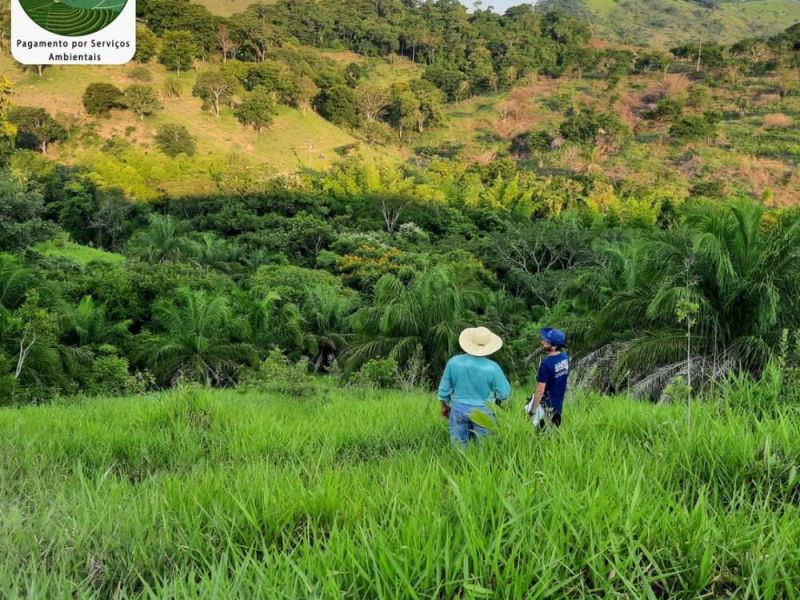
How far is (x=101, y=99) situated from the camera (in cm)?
5844

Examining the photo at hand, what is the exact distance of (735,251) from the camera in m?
8.27

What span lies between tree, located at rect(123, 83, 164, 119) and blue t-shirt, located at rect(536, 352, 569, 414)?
66281mm

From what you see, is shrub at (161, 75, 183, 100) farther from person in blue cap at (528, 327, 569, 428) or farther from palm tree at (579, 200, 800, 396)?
person in blue cap at (528, 327, 569, 428)

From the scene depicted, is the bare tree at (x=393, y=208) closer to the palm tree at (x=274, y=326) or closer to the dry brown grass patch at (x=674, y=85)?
the palm tree at (x=274, y=326)

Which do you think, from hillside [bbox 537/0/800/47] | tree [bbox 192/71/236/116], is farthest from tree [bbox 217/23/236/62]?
hillside [bbox 537/0/800/47]

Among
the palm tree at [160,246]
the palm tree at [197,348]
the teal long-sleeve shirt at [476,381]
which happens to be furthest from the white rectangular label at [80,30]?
the teal long-sleeve shirt at [476,381]

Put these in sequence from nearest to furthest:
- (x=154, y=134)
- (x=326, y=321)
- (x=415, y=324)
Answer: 1. (x=415, y=324)
2. (x=326, y=321)
3. (x=154, y=134)

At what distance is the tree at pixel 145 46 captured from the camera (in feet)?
223

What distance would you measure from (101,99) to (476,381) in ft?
222

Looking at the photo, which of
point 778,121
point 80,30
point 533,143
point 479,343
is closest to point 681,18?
point 778,121

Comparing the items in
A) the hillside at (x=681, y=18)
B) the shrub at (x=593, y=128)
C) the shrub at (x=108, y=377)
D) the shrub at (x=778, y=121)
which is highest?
the hillside at (x=681, y=18)

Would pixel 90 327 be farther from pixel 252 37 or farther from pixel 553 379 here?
pixel 252 37

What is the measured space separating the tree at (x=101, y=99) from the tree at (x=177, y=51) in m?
12.2

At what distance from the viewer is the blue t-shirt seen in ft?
13.6
